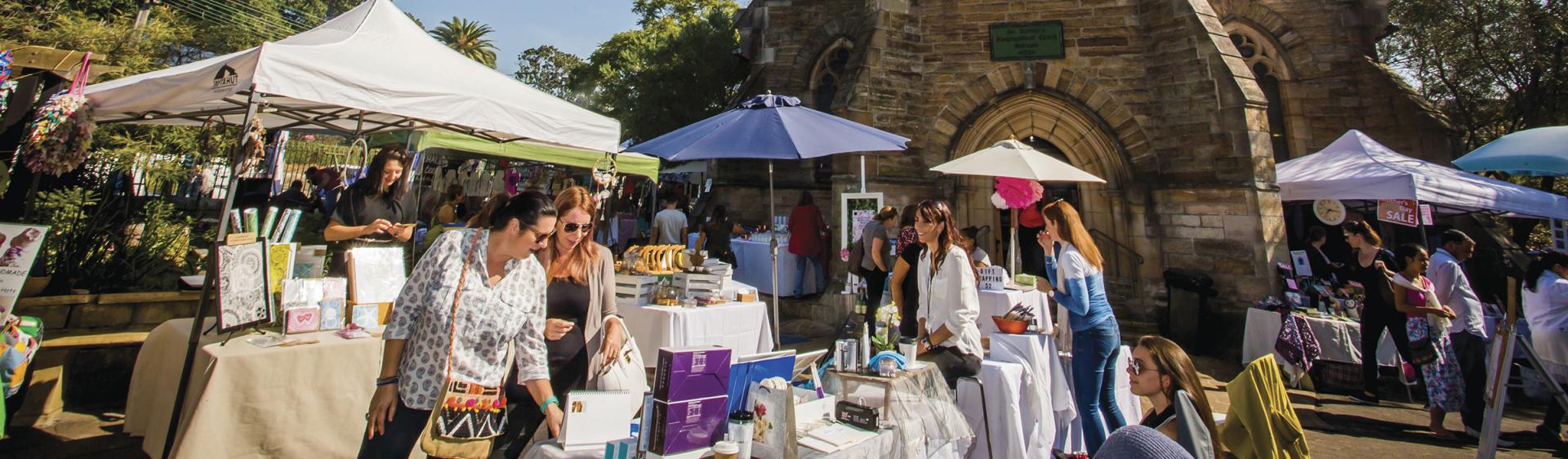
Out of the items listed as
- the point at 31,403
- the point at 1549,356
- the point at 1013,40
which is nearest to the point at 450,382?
the point at 31,403

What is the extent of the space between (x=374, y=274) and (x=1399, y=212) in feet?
39.7

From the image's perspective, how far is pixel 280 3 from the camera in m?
28.8

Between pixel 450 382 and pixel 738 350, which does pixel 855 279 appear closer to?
pixel 738 350

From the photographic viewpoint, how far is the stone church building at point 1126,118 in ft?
25.7

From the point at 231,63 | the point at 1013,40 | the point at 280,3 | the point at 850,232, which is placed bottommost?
the point at 850,232

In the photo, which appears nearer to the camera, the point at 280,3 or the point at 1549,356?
the point at 1549,356

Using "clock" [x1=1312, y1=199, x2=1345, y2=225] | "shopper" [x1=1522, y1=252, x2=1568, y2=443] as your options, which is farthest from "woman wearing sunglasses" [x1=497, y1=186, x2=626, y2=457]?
"clock" [x1=1312, y1=199, x2=1345, y2=225]

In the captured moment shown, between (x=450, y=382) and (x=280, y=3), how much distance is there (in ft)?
123

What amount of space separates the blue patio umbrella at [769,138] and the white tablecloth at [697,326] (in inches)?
13.2

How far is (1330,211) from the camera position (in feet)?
29.7

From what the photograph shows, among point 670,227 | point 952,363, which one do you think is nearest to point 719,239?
point 670,227

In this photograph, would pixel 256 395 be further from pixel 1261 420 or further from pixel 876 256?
pixel 876 256

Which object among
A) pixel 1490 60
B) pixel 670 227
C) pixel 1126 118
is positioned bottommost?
pixel 670 227

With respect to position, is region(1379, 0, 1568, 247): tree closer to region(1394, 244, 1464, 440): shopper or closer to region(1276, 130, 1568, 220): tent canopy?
region(1276, 130, 1568, 220): tent canopy
